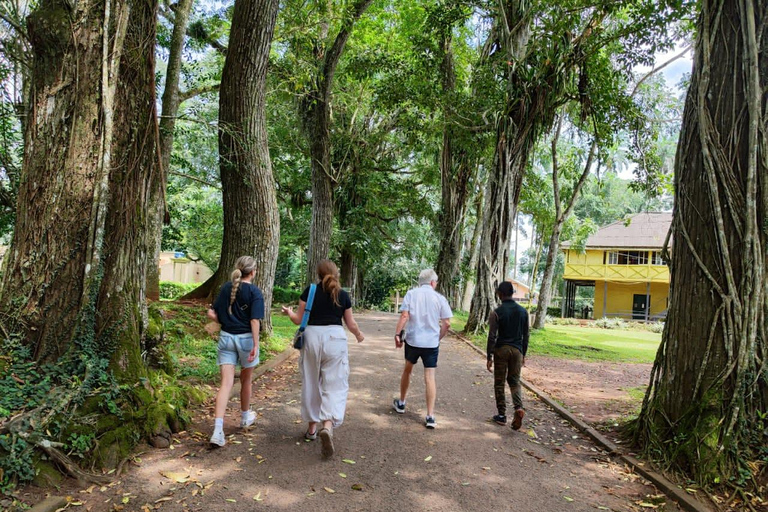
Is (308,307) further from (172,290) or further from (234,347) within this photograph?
(172,290)

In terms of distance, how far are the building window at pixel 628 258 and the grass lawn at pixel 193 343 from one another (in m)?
27.3

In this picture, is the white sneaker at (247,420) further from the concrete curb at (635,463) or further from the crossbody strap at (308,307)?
the concrete curb at (635,463)

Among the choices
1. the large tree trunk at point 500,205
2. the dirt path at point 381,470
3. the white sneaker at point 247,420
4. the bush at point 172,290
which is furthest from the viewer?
the bush at point 172,290

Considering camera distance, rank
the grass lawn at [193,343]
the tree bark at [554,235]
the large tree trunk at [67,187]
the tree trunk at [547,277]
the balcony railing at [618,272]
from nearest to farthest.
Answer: the large tree trunk at [67,187] < the grass lawn at [193,343] < the tree bark at [554,235] < the tree trunk at [547,277] < the balcony railing at [618,272]

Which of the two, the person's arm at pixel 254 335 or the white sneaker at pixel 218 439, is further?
the person's arm at pixel 254 335

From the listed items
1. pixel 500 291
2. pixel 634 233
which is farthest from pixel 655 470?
pixel 634 233

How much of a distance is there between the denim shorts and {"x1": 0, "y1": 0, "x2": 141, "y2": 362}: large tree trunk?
783 mm

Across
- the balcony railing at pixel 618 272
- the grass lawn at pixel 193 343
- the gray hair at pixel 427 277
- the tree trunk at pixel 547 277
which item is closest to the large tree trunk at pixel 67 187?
the grass lawn at pixel 193 343

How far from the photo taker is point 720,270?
4.45 metres

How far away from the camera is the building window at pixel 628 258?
103 ft

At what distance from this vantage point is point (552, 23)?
1099 centimetres

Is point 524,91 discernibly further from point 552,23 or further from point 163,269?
point 163,269

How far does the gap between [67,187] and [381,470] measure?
3618 mm

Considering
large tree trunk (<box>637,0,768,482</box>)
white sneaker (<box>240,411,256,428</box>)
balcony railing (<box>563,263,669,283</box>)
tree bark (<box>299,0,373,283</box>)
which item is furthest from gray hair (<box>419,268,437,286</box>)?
balcony railing (<box>563,263,669,283</box>)
